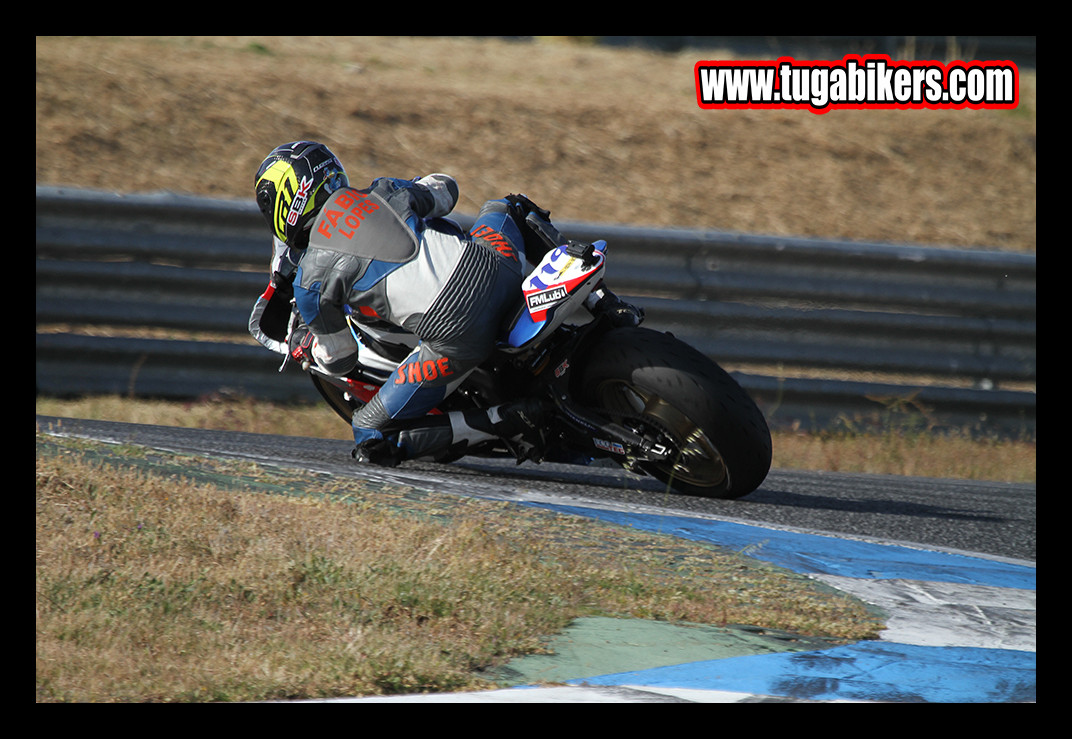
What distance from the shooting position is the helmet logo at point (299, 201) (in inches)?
196

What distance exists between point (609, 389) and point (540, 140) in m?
7.10

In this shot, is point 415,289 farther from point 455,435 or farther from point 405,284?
point 455,435

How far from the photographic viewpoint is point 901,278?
8.05 m

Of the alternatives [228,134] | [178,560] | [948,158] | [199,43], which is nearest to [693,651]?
[178,560]

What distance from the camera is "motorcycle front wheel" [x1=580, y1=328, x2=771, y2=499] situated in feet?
15.3

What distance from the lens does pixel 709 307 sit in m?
7.84

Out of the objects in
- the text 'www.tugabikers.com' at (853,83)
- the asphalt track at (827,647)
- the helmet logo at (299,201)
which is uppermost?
the text 'www.tugabikers.com' at (853,83)

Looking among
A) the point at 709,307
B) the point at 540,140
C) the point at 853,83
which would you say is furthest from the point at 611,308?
the point at 853,83

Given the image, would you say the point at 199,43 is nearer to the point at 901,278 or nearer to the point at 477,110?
the point at 477,110

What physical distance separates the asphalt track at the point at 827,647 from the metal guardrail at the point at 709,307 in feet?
9.90

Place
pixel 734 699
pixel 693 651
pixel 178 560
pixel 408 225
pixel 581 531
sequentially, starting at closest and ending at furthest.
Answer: pixel 734 699, pixel 693 651, pixel 178 560, pixel 581 531, pixel 408 225

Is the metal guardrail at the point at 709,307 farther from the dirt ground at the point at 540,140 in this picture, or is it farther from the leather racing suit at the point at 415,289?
the leather racing suit at the point at 415,289

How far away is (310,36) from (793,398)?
8.68 m

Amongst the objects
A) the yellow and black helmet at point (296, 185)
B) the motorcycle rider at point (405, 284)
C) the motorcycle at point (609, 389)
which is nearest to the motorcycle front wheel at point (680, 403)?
the motorcycle at point (609, 389)
